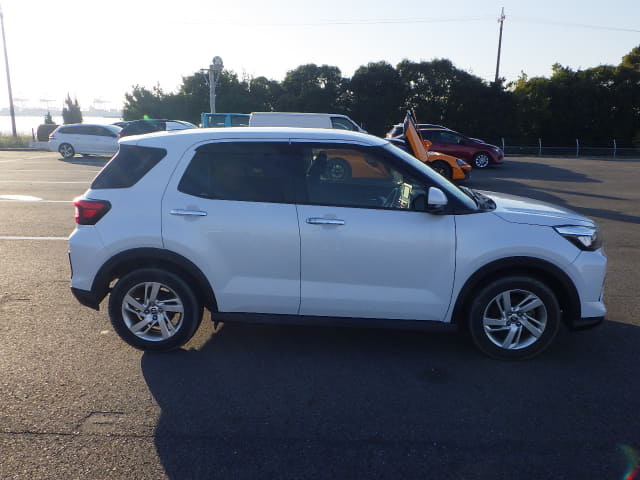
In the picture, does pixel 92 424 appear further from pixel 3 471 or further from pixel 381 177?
pixel 381 177

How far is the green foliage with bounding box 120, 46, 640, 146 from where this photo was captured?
4119 centimetres

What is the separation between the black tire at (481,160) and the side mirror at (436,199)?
18.1 m

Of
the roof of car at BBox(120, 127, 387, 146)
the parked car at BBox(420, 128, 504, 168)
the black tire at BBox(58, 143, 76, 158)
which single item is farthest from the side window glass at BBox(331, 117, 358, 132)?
the black tire at BBox(58, 143, 76, 158)

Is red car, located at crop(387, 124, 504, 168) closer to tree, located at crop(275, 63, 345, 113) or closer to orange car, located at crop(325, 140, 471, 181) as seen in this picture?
orange car, located at crop(325, 140, 471, 181)

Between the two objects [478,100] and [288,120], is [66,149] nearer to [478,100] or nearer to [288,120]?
[288,120]

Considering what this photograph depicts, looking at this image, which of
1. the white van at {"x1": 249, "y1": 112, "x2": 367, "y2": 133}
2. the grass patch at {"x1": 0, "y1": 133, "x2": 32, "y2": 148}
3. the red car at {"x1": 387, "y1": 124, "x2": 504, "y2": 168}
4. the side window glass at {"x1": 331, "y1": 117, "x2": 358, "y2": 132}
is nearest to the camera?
the white van at {"x1": 249, "y1": 112, "x2": 367, "y2": 133}

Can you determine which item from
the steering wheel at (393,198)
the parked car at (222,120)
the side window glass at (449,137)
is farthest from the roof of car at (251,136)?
the side window glass at (449,137)

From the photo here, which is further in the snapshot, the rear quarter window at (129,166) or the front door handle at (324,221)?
the rear quarter window at (129,166)

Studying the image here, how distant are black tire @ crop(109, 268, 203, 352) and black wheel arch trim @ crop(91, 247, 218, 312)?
0.23 feet

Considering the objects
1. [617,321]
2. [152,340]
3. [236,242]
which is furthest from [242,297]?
[617,321]

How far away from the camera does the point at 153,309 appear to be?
13.9ft

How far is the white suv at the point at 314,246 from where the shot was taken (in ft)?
13.0

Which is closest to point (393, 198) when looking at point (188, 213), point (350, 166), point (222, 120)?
point (350, 166)

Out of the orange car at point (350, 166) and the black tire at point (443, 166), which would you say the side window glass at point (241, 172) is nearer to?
the orange car at point (350, 166)
